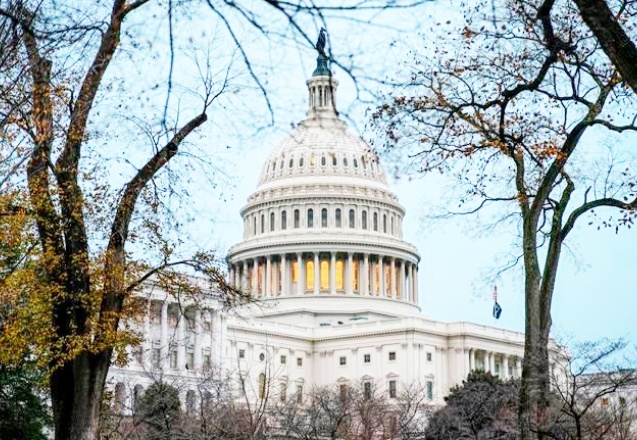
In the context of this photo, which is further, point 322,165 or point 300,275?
point 322,165

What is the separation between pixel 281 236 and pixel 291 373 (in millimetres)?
21500

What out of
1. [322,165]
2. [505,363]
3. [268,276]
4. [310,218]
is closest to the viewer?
[505,363]

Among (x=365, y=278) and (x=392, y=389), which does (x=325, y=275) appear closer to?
→ (x=365, y=278)

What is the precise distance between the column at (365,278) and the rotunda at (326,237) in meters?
0.13

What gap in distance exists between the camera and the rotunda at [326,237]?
15975cm

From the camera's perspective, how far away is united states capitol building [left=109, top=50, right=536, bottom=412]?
471 feet

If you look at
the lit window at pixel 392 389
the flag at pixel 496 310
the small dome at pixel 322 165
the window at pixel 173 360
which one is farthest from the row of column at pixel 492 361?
the window at pixel 173 360

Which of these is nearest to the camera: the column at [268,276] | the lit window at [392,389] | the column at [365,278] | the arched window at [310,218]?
the lit window at [392,389]

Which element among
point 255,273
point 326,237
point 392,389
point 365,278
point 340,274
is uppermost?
point 326,237

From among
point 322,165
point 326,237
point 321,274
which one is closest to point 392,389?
point 321,274

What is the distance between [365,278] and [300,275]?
8.64 meters

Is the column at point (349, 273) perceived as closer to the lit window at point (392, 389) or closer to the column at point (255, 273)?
the column at point (255, 273)

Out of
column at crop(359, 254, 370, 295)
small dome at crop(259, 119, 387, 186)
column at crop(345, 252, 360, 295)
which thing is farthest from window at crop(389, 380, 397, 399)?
small dome at crop(259, 119, 387, 186)

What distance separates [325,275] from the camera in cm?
16188
